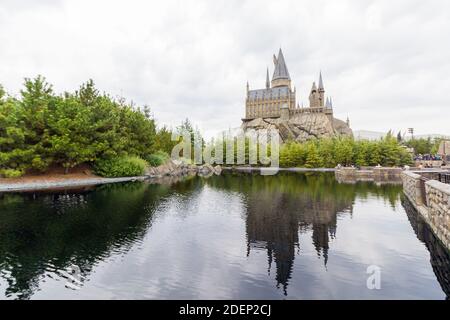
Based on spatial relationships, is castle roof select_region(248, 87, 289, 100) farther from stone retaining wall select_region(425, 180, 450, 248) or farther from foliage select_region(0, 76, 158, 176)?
stone retaining wall select_region(425, 180, 450, 248)

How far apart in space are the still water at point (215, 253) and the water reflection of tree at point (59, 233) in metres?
0.05

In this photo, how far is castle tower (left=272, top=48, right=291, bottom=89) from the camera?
11041 cm

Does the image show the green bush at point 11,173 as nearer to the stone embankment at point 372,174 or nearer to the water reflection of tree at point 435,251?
the water reflection of tree at point 435,251

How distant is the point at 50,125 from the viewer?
1162 inches

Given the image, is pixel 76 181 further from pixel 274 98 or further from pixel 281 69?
pixel 281 69

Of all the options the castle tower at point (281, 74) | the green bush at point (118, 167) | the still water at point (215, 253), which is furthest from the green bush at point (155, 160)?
the castle tower at point (281, 74)

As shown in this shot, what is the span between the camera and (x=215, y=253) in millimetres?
10094

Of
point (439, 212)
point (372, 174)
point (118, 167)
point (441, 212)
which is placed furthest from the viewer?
point (372, 174)

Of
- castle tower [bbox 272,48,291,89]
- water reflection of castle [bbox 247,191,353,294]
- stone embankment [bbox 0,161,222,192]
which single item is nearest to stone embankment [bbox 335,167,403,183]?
water reflection of castle [bbox 247,191,353,294]

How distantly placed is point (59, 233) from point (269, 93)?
4218 inches

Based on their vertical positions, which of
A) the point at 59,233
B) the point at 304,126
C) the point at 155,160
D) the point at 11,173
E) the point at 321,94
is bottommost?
the point at 59,233

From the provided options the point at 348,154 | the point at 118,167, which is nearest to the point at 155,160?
the point at 118,167

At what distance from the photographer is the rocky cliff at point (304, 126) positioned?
9325 centimetres
